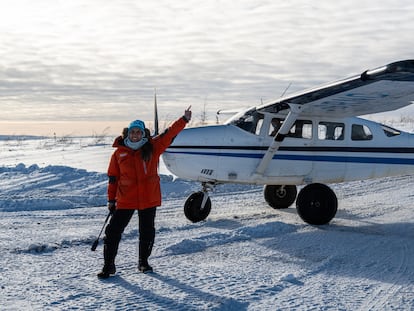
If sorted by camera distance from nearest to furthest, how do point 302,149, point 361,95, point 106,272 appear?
1. point 106,272
2. point 361,95
3. point 302,149

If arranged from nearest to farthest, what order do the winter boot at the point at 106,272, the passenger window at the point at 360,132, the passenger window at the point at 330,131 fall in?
the winter boot at the point at 106,272 → the passenger window at the point at 330,131 → the passenger window at the point at 360,132

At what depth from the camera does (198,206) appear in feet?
27.7

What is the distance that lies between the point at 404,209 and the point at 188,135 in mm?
4746

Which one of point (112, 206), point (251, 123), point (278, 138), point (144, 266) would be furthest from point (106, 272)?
point (251, 123)

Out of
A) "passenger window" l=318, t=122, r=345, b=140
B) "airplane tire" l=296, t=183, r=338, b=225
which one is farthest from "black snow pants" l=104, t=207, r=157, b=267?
"passenger window" l=318, t=122, r=345, b=140

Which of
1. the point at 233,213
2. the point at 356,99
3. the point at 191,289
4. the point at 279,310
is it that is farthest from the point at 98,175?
the point at 279,310

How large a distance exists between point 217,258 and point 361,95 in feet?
11.2

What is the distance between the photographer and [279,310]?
4.30 m

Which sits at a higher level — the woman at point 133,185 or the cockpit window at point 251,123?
the cockpit window at point 251,123

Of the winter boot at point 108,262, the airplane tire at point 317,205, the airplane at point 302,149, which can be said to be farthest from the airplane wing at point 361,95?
the winter boot at point 108,262

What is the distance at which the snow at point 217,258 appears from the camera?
15.0ft

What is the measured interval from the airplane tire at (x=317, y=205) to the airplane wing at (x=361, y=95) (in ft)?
4.67

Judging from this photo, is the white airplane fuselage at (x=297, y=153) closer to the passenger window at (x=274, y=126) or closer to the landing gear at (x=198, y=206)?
the passenger window at (x=274, y=126)

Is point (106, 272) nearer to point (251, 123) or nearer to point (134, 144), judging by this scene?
point (134, 144)
